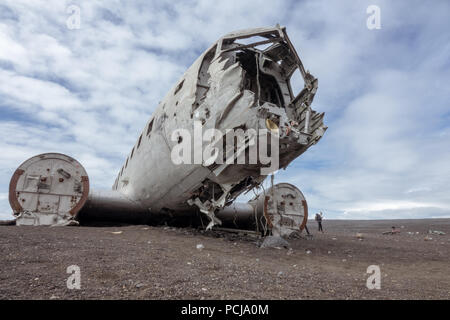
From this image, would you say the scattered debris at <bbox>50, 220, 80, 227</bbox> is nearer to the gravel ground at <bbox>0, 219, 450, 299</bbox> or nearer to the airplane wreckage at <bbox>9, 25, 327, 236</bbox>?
the airplane wreckage at <bbox>9, 25, 327, 236</bbox>

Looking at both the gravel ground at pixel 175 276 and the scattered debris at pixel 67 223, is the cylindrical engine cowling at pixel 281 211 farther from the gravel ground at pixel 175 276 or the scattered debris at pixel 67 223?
the scattered debris at pixel 67 223

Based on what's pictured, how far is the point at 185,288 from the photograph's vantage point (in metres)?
2.84

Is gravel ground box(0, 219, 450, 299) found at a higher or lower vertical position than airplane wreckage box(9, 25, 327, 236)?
lower

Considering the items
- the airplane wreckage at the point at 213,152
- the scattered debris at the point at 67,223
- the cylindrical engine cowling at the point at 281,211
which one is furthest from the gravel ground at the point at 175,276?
the cylindrical engine cowling at the point at 281,211

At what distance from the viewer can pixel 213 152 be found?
243 inches

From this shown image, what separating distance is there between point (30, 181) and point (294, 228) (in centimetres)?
851

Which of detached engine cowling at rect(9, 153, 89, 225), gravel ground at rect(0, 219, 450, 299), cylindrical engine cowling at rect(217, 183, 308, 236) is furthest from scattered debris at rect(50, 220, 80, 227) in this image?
cylindrical engine cowling at rect(217, 183, 308, 236)

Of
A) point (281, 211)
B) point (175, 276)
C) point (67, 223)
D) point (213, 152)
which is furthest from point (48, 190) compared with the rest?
point (281, 211)

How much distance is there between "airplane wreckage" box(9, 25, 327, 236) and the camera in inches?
237

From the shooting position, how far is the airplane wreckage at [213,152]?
19.7 ft
